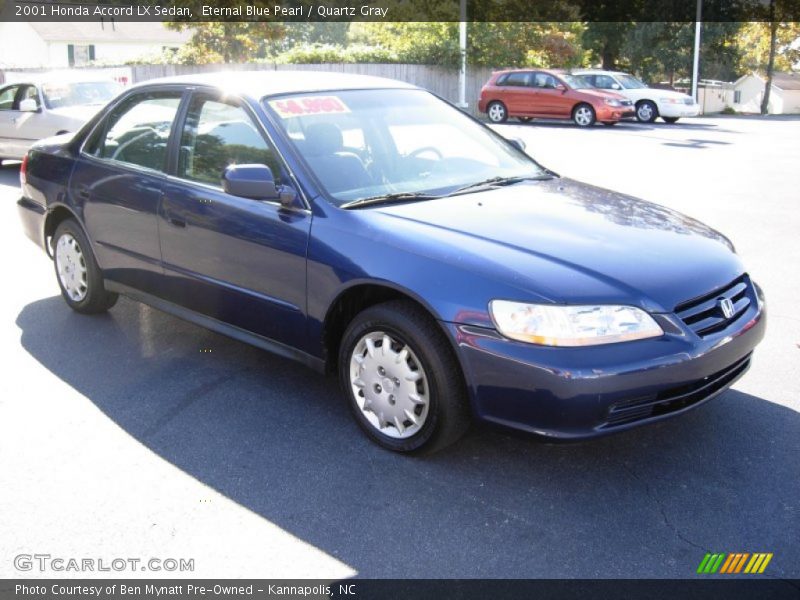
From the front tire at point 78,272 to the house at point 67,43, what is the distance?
5228cm

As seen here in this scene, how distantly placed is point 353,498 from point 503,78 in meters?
23.0

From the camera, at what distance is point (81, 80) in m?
13.5

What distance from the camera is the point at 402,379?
3828 mm

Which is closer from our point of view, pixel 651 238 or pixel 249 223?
pixel 651 238

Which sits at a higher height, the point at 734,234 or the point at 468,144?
the point at 468,144

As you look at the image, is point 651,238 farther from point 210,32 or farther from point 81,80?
point 210,32

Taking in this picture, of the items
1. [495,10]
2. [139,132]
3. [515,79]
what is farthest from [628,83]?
[139,132]

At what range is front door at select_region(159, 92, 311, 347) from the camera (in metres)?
4.28

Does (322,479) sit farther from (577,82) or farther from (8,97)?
(577,82)

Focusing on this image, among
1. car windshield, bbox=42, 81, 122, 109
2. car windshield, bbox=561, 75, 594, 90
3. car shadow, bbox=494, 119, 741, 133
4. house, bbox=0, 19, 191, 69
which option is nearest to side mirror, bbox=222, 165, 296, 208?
car windshield, bbox=42, 81, 122, 109

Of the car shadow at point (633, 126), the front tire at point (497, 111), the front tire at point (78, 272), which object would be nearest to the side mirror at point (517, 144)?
the front tire at point (78, 272)

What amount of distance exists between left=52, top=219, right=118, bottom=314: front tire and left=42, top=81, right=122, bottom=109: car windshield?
25.3 ft

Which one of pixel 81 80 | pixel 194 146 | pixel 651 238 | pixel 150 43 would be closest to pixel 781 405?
pixel 651 238

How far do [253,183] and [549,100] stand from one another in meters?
21.0
